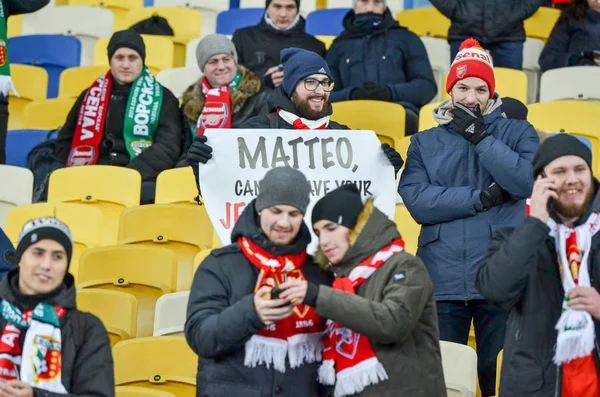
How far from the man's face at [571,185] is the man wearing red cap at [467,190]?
89 cm

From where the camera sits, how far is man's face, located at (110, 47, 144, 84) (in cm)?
859

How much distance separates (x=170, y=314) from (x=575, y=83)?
3525 mm

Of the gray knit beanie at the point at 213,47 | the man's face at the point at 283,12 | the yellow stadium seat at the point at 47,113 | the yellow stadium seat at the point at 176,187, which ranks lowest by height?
the yellow stadium seat at the point at 176,187

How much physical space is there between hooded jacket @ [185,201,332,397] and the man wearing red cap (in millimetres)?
1076

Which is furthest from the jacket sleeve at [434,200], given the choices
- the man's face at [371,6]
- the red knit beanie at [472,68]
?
the man's face at [371,6]

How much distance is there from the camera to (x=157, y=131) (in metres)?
8.43

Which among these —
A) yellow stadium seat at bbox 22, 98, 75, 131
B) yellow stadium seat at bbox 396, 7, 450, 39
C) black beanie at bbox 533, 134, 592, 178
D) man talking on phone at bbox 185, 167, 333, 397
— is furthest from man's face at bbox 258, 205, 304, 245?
yellow stadium seat at bbox 396, 7, 450, 39

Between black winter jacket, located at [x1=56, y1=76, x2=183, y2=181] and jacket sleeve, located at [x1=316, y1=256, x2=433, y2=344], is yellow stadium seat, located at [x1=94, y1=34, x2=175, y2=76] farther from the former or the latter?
jacket sleeve, located at [x1=316, y1=256, x2=433, y2=344]

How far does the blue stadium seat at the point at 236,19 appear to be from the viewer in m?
11.0

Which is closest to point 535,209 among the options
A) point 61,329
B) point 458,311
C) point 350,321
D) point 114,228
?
point 350,321

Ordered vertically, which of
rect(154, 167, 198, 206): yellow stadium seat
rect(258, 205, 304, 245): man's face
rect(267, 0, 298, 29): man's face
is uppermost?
rect(267, 0, 298, 29): man's face

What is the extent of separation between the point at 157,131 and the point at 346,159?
2209 millimetres

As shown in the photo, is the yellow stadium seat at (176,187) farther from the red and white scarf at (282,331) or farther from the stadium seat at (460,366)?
the red and white scarf at (282,331)

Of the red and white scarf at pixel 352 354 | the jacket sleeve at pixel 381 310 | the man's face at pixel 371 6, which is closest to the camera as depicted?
the jacket sleeve at pixel 381 310
